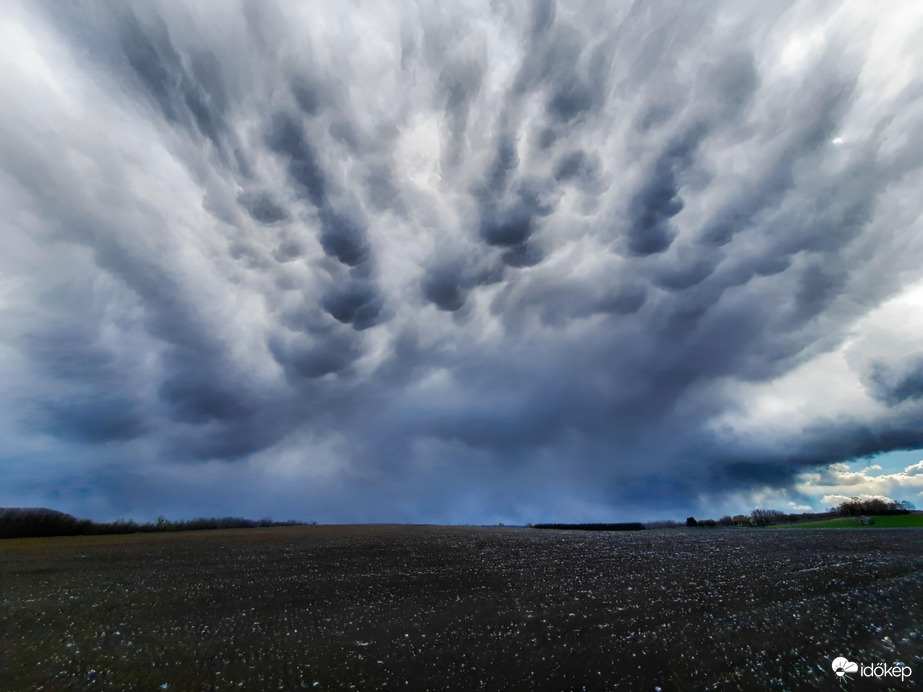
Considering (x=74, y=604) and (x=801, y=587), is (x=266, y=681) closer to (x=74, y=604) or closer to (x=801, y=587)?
(x=74, y=604)

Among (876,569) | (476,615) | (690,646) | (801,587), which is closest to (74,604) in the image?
(476,615)

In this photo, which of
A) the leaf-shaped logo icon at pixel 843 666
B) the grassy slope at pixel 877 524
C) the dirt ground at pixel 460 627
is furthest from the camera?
the grassy slope at pixel 877 524

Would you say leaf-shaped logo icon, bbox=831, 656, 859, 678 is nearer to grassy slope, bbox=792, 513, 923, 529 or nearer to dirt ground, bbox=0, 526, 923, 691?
dirt ground, bbox=0, 526, 923, 691

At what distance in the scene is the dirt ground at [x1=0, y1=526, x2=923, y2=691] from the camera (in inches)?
425

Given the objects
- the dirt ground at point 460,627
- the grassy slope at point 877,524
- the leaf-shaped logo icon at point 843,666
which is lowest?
the leaf-shaped logo icon at point 843,666

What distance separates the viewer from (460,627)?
14.8m

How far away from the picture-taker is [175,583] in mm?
22688

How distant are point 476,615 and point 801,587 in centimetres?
1627

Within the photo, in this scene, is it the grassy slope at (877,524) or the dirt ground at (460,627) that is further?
the grassy slope at (877,524)

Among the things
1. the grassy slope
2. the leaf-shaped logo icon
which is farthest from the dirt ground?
the grassy slope

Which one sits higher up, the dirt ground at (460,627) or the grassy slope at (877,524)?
the grassy slope at (877,524)

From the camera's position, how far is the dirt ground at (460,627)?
35.4 feet

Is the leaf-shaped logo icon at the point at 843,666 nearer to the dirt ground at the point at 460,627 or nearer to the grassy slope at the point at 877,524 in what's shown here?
the dirt ground at the point at 460,627

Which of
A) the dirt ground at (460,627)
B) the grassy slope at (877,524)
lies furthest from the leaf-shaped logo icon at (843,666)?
the grassy slope at (877,524)
